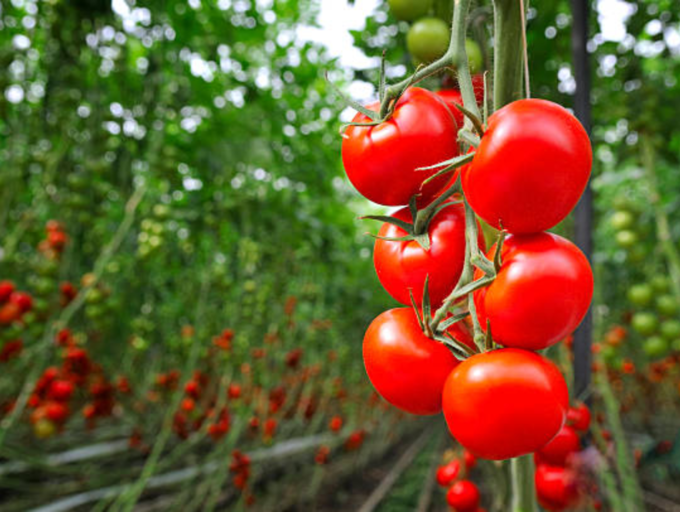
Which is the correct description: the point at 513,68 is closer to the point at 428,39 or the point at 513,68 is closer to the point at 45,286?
the point at 428,39

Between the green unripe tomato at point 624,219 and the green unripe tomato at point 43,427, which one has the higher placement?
the green unripe tomato at point 624,219

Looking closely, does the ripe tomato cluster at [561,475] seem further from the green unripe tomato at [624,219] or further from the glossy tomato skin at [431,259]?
the green unripe tomato at [624,219]

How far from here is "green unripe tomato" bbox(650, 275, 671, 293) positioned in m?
1.55

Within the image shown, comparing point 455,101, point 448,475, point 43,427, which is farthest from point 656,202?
point 43,427

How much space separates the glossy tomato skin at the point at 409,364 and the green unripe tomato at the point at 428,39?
36 cm

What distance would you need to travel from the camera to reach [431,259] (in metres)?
0.37

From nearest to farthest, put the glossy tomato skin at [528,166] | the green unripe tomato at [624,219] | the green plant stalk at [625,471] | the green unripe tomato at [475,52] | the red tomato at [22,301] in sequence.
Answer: the glossy tomato skin at [528,166] → the green unripe tomato at [475,52] → the green plant stalk at [625,471] → the red tomato at [22,301] → the green unripe tomato at [624,219]

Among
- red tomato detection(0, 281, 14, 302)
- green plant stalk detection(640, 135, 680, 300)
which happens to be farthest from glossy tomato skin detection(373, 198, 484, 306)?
red tomato detection(0, 281, 14, 302)

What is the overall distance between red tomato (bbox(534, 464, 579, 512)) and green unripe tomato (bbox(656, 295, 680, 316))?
1177 mm

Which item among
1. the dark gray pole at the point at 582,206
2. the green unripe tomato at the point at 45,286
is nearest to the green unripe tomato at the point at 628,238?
the dark gray pole at the point at 582,206

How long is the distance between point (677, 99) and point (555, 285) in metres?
1.53

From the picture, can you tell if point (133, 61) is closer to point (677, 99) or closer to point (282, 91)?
point (282, 91)

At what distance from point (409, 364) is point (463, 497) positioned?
1.39 ft

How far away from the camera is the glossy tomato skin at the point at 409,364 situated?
368 mm
